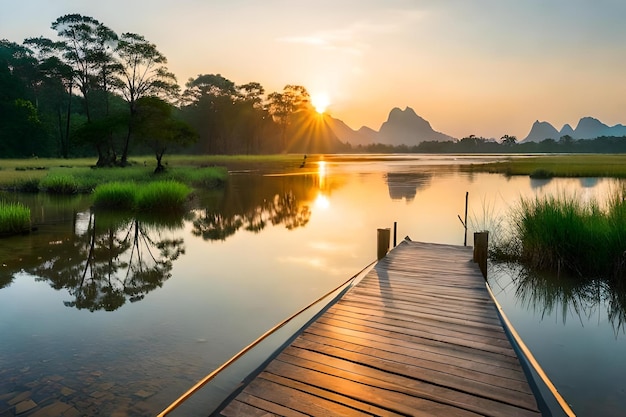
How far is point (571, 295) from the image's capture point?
1021 centimetres

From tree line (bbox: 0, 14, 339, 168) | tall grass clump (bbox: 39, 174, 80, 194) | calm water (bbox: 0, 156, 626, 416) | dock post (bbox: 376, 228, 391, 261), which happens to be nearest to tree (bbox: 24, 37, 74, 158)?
tree line (bbox: 0, 14, 339, 168)

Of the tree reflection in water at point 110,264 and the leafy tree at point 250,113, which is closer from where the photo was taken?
the tree reflection in water at point 110,264

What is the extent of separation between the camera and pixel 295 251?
1585 centimetres

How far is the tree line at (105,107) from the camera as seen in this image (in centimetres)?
4022

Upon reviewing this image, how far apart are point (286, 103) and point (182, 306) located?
11984 cm

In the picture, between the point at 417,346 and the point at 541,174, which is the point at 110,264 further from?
the point at 541,174

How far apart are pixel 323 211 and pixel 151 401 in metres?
21.0

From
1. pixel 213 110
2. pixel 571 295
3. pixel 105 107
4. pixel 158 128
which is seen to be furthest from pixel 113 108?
pixel 571 295

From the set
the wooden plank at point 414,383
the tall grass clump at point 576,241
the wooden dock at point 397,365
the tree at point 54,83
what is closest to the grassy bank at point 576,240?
the tall grass clump at point 576,241

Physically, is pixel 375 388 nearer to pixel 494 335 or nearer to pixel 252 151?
pixel 494 335

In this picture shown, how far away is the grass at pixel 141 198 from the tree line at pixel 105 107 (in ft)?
47.1

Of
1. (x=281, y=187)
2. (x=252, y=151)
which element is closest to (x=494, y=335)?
(x=281, y=187)

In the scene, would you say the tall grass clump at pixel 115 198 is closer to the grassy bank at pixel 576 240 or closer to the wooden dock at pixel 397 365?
the wooden dock at pixel 397 365

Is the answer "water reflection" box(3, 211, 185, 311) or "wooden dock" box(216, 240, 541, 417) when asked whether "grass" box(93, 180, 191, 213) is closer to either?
A: "water reflection" box(3, 211, 185, 311)
